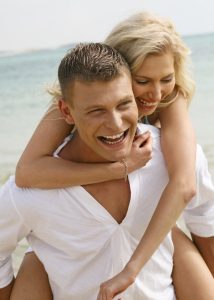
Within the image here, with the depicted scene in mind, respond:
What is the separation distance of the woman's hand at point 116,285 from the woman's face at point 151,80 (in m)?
0.78

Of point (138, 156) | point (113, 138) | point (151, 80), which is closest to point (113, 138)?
point (113, 138)

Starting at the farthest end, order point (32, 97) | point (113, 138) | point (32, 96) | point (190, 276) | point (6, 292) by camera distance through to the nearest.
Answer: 1. point (32, 96)
2. point (32, 97)
3. point (6, 292)
4. point (190, 276)
5. point (113, 138)

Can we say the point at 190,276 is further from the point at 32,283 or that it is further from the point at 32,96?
→ the point at 32,96

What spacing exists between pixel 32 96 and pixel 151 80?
42.4ft

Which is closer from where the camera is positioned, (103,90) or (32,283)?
(103,90)

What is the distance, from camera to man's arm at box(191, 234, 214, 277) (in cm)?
281

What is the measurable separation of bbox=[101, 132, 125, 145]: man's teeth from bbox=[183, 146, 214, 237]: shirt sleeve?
390 millimetres

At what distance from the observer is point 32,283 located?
8.93 feet

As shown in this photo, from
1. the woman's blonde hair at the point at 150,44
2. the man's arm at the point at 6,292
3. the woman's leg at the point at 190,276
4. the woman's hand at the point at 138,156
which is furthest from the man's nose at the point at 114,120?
the man's arm at the point at 6,292

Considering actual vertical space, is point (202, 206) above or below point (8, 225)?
below

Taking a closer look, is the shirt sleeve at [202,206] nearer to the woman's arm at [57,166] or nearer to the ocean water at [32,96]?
the woman's arm at [57,166]

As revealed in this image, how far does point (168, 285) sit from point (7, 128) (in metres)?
10.0

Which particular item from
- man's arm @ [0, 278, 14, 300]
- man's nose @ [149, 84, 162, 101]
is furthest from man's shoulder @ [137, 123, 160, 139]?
man's arm @ [0, 278, 14, 300]

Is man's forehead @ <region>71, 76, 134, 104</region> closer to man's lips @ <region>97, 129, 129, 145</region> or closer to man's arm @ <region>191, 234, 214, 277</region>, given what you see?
man's lips @ <region>97, 129, 129, 145</region>
